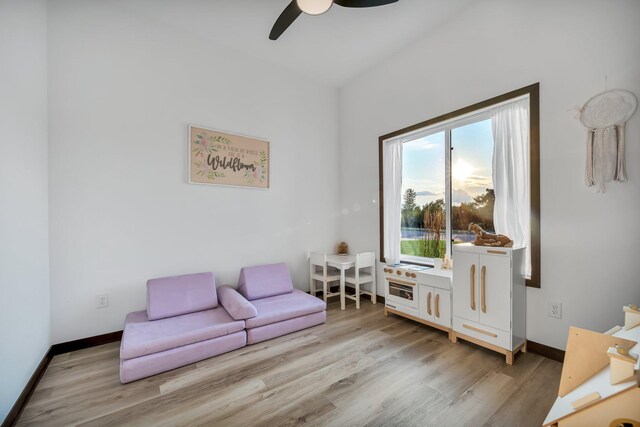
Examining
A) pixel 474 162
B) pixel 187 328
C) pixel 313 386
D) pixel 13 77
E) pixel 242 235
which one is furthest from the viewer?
pixel 242 235

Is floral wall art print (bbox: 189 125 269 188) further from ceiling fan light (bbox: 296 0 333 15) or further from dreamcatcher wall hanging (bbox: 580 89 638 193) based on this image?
dreamcatcher wall hanging (bbox: 580 89 638 193)

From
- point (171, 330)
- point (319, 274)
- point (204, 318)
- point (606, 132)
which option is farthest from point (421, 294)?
Result: point (171, 330)

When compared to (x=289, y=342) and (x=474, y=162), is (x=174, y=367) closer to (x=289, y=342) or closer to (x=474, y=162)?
(x=289, y=342)

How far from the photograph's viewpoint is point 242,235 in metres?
3.27

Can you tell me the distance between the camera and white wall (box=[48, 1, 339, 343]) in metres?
2.34

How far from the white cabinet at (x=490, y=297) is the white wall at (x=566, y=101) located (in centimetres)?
25

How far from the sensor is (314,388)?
183 cm

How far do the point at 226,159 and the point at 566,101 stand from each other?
3267 mm

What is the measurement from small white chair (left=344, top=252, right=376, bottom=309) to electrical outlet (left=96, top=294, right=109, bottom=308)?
262 centimetres

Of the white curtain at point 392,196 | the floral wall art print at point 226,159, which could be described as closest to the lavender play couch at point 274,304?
the floral wall art print at point 226,159

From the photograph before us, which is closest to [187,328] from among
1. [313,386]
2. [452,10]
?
[313,386]

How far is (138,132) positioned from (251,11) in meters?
1.67

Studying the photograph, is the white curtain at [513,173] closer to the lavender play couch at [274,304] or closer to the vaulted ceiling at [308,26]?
the vaulted ceiling at [308,26]

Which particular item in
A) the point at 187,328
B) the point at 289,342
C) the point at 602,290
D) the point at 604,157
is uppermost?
the point at 604,157
